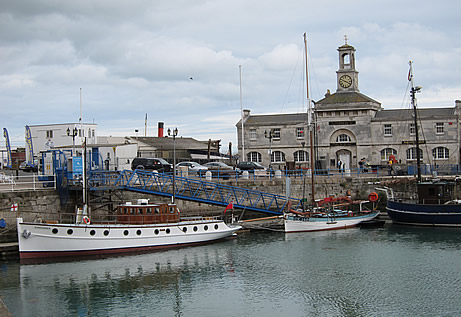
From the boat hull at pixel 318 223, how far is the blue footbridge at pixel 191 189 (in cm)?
266

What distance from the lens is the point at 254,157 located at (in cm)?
6022

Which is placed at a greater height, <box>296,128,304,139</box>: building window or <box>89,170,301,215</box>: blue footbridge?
<box>296,128,304,139</box>: building window

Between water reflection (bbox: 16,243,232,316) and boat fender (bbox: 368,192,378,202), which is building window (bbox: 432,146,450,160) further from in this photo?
water reflection (bbox: 16,243,232,316)

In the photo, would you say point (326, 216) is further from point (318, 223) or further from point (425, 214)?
point (425, 214)

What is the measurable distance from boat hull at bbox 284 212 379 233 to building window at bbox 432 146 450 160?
60.9 feet

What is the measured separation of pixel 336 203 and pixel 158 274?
2082cm

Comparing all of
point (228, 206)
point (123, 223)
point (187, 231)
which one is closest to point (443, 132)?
point (228, 206)

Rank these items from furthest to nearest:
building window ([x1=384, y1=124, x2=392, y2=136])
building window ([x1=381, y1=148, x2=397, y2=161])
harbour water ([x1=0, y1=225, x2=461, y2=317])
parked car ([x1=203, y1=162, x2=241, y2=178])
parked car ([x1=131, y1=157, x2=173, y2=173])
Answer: building window ([x1=384, y1=124, x2=392, y2=136])
building window ([x1=381, y1=148, x2=397, y2=161])
parked car ([x1=131, y1=157, x2=173, y2=173])
parked car ([x1=203, y1=162, x2=241, y2=178])
harbour water ([x1=0, y1=225, x2=461, y2=317])

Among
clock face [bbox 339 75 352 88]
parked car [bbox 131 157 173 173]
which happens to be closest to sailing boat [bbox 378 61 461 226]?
parked car [bbox 131 157 173 173]

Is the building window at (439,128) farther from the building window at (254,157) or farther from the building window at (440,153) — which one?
the building window at (254,157)

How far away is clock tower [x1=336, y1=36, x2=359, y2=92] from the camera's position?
59531mm

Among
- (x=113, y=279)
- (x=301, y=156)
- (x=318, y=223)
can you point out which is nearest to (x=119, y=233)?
(x=113, y=279)

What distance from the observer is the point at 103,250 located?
3067 centimetres

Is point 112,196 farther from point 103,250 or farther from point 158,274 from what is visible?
point 158,274
